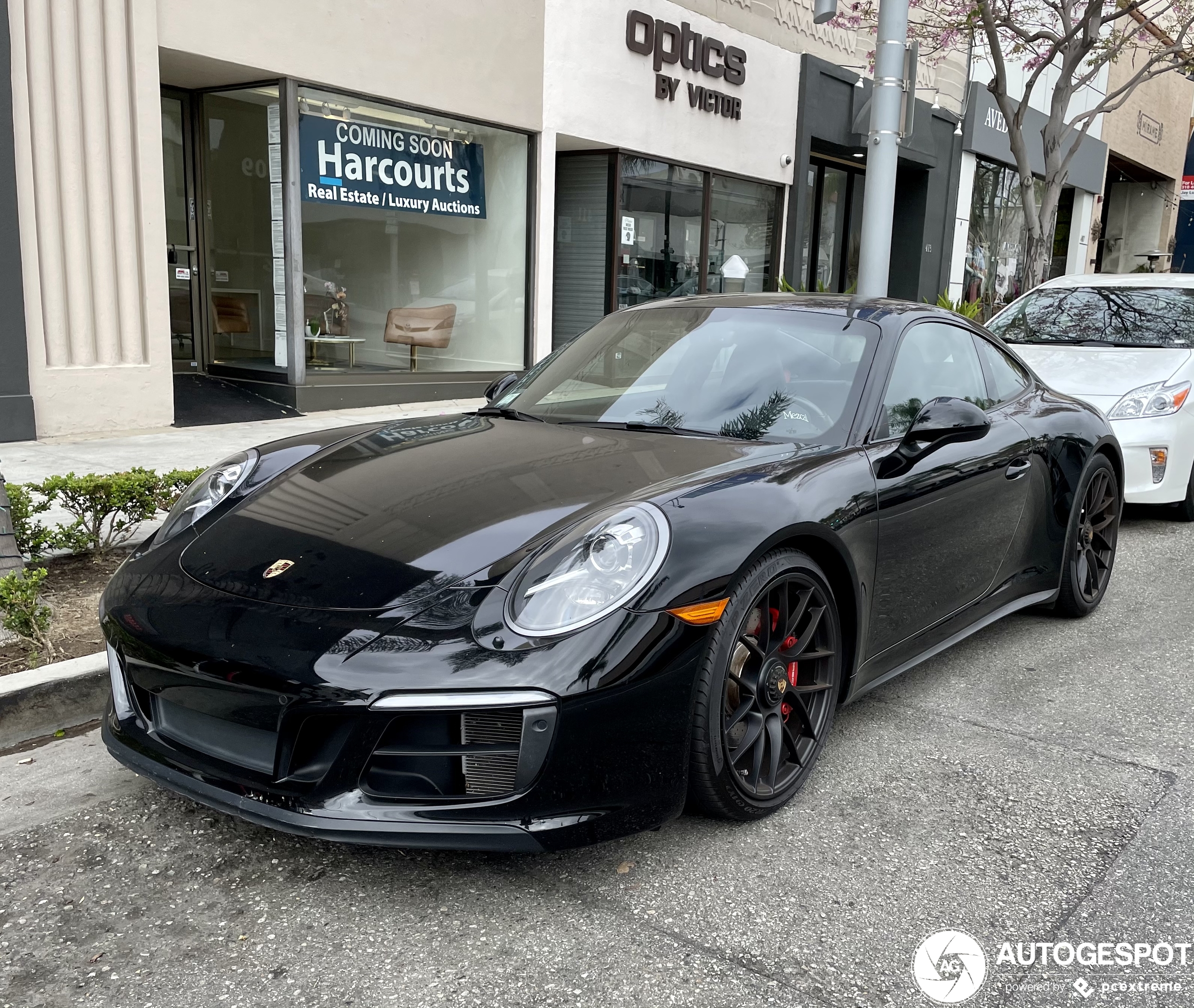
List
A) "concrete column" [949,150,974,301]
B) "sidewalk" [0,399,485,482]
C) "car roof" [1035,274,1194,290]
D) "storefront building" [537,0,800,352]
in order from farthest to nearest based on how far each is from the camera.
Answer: "concrete column" [949,150,974,301]
"storefront building" [537,0,800,352]
"car roof" [1035,274,1194,290]
"sidewalk" [0,399,485,482]

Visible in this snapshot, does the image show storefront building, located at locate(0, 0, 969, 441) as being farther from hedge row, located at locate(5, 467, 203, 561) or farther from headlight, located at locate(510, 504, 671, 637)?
headlight, located at locate(510, 504, 671, 637)

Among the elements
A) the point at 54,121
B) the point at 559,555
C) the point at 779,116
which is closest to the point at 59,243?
the point at 54,121

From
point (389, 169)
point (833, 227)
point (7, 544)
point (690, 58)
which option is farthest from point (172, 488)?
point (833, 227)

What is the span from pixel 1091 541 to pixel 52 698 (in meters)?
4.24

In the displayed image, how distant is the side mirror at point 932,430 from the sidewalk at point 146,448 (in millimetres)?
3312

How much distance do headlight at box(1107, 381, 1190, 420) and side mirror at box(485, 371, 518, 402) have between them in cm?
405

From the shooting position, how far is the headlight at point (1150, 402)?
6504mm

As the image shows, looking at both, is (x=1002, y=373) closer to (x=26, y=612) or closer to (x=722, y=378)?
(x=722, y=378)

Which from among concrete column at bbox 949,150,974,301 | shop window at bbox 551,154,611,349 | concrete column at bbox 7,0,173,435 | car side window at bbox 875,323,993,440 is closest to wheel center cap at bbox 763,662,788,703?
car side window at bbox 875,323,993,440

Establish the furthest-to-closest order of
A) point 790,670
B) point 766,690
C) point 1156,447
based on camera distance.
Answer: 1. point 1156,447
2. point 790,670
3. point 766,690

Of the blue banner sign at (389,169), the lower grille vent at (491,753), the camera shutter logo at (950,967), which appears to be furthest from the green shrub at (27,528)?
the blue banner sign at (389,169)

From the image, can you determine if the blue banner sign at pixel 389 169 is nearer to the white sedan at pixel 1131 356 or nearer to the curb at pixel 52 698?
the white sedan at pixel 1131 356

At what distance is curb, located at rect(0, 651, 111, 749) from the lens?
132 inches

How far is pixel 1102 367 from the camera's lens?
6953 millimetres
